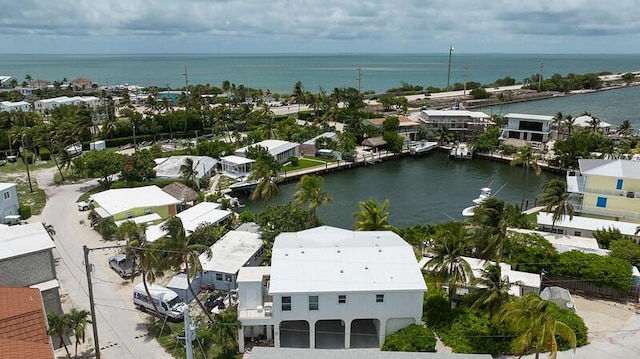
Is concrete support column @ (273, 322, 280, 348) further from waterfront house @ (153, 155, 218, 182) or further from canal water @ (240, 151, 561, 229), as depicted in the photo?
waterfront house @ (153, 155, 218, 182)

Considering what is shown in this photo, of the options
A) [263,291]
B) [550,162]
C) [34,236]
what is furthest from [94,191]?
[550,162]

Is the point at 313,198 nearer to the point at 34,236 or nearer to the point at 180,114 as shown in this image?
the point at 34,236

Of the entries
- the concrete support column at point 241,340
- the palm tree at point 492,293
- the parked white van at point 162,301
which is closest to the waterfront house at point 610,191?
the palm tree at point 492,293

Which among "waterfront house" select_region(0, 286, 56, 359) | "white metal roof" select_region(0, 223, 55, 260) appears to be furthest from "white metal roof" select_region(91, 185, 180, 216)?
"waterfront house" select_region(0, 286, 56, 359)

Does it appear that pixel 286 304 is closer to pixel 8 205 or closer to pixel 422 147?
pixel 8 205

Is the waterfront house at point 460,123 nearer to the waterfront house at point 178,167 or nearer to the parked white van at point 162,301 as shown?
the waterfront house at point 178,167

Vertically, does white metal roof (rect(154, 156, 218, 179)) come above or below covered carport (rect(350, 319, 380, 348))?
above
